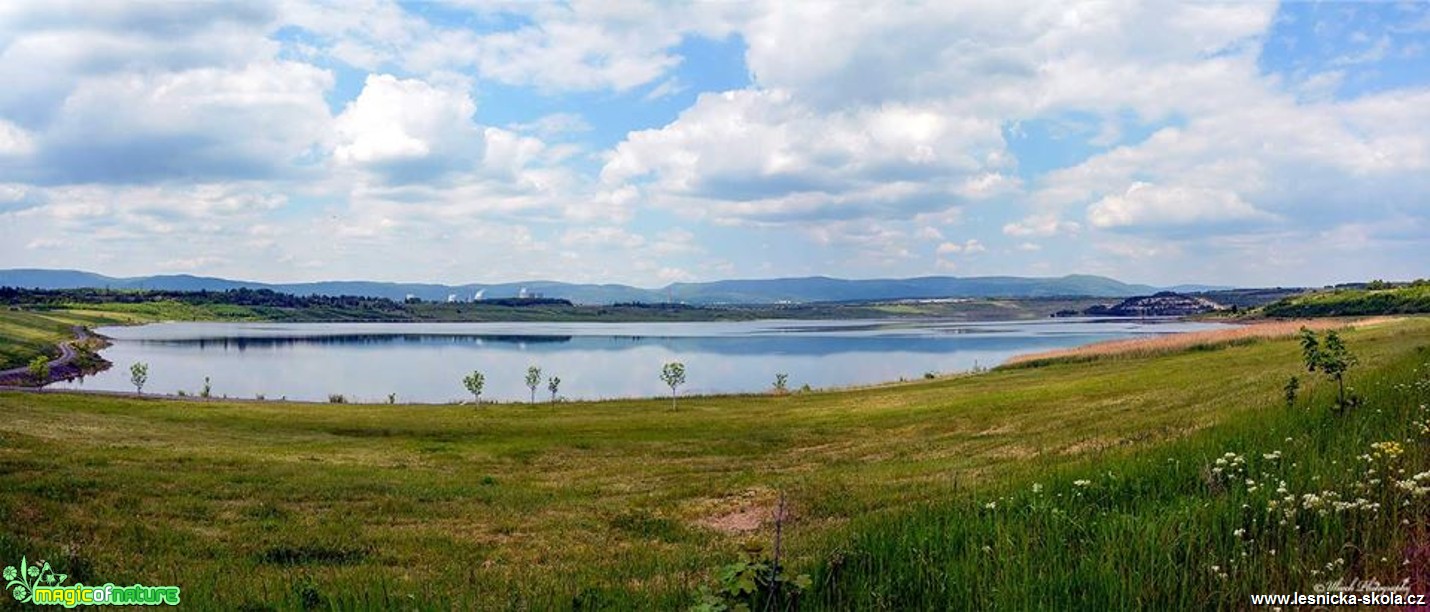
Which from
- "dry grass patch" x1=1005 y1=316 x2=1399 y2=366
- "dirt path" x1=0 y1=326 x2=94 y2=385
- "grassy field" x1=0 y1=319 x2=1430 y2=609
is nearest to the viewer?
"grassy field" x1=0 y1=319 x2=1430 y2=609

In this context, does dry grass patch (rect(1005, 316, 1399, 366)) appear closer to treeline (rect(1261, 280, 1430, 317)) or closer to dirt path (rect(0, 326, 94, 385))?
treeline (rect(1261, 280, 1430, 317))

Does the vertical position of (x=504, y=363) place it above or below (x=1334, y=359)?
below

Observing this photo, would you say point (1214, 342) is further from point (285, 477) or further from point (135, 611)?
point (135, 611)

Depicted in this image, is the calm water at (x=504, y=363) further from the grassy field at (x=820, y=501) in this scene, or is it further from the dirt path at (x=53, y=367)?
the grassy field at (x=820, y=501)

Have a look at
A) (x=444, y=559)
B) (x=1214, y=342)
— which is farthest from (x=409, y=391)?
(x=444, y=559)

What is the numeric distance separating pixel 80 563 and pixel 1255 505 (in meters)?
11.8

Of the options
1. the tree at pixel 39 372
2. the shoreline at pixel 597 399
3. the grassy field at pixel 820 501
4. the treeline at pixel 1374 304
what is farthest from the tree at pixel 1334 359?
the tree at pixel 39 372

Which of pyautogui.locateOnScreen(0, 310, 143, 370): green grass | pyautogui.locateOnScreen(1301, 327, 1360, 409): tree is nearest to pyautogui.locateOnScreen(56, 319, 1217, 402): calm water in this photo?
pyautogui.locateOnScreen(0, 310, 143, 370): green grass

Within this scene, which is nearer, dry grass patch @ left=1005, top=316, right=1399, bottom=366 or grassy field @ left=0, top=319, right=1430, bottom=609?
grassy field @ left=0, top=319, right=1430, bottom=609

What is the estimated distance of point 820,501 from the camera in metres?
15.9

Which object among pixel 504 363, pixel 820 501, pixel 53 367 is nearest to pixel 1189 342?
pixel 820 501

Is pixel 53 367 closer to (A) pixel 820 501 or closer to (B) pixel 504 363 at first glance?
(B) pixel 504 363

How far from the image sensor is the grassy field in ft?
20.5

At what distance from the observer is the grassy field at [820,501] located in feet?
20.5
